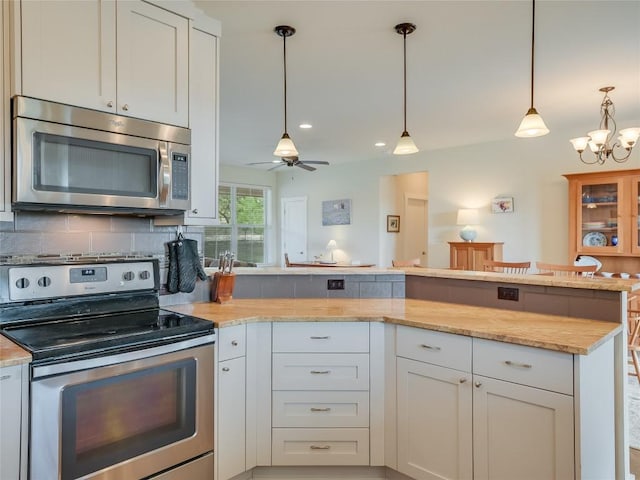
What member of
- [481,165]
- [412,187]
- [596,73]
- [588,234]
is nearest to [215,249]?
[412,187]

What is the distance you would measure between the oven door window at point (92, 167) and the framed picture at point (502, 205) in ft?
16.6

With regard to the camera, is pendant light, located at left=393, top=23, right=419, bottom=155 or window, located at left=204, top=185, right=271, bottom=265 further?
window, located at left=204, top=185, right=271, bottom=265

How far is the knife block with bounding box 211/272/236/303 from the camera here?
255 centimetres

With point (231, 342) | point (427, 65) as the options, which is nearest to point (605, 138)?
point (427, 65)

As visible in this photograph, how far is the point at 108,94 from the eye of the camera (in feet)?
6.45

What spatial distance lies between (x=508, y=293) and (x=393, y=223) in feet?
17.9

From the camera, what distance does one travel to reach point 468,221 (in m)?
6.08

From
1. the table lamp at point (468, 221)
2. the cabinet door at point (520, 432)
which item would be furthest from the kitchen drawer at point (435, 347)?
the table lamp at point (468, 221)

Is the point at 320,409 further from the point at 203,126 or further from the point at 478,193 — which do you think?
the point at 478,193

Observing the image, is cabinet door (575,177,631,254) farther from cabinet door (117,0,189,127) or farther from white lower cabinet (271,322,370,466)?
cabinet door (117,0,189,127)

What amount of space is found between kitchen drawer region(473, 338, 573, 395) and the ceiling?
193 centimetres

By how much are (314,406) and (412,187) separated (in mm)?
6481

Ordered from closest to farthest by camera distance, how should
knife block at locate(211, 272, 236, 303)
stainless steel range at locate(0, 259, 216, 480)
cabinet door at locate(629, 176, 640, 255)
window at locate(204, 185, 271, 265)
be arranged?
stainless steel range at locate(0, 259, 216, 480) < knife block at locate(211, 272, 236, 303) < cabinet door at locate(629, 176, 640, 255) < window at locate(204, 185, 271, 265)

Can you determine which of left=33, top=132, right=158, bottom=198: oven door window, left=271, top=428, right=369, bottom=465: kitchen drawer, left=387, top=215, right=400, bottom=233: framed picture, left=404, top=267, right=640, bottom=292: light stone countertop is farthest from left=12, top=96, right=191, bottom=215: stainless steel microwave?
left=387, top=215, right=400, bottom=233: framed picture
